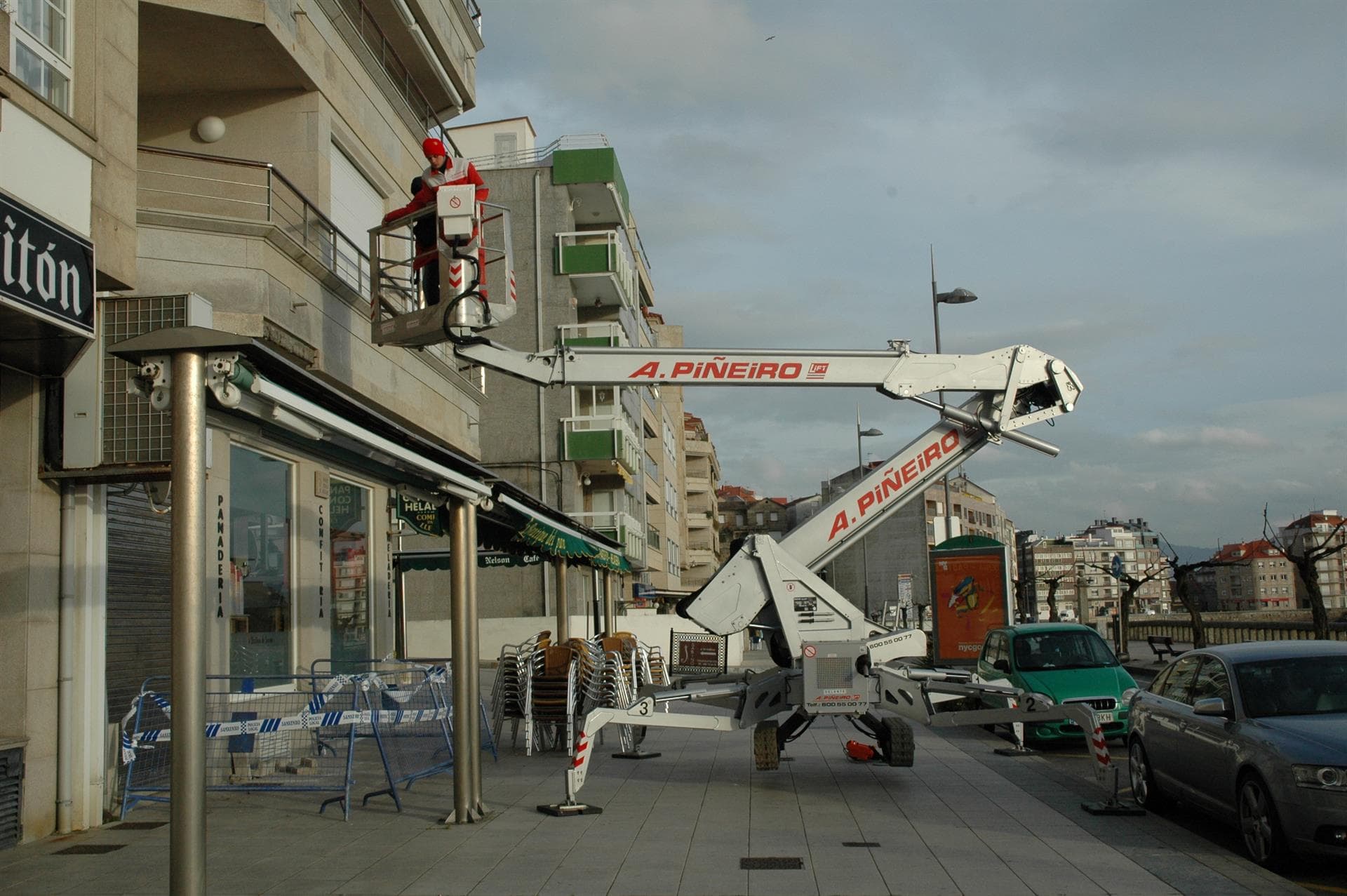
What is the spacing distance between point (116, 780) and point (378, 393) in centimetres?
593

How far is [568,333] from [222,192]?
1342 inches

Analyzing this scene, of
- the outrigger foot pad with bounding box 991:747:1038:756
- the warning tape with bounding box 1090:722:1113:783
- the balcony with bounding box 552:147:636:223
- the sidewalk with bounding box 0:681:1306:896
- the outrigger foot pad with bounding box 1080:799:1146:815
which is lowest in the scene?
the outrigger foot pad with bounding box 991:747:1038:756

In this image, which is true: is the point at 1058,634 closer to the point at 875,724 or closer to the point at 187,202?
the point at 875,724

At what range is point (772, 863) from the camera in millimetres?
8414

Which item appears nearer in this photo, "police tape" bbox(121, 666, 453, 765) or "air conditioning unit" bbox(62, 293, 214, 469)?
"air conditioning unit" bbox(62, 293, 214, 469)

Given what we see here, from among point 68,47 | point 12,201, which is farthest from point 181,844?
point 68,47

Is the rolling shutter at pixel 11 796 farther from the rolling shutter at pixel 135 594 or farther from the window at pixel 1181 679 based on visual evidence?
the window at pixel 1181 679

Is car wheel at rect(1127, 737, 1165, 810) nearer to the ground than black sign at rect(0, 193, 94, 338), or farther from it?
nearer to the ground

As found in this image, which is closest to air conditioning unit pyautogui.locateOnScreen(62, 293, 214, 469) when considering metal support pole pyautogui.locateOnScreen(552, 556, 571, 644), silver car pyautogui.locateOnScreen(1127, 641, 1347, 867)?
silver car pyautogui.locateOnScreen(1127, 641, 1347, 867)

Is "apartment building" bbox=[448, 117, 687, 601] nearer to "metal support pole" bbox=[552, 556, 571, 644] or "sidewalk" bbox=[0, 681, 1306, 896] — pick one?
"metal support pole" bbox=[552, 556, 571, 644]

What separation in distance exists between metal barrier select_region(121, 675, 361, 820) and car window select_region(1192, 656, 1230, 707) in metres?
6.83

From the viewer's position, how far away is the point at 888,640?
12.2 m

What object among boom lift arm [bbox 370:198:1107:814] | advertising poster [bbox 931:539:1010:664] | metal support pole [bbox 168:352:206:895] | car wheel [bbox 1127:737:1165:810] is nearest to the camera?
metal support pole [bbox 168:352:206:895]

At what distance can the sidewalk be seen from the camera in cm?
782
